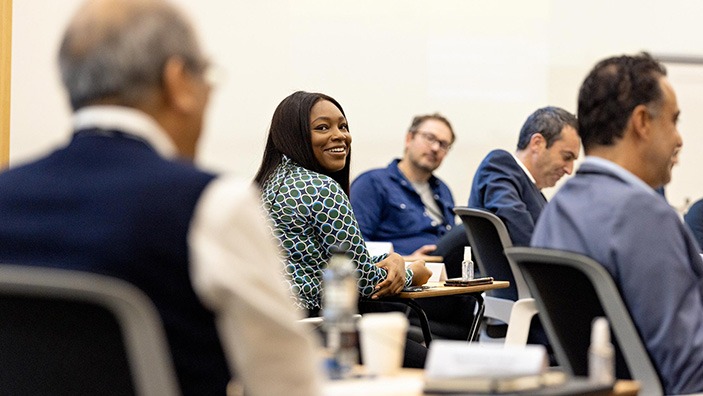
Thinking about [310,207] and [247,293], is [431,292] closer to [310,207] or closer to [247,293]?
[310,207]

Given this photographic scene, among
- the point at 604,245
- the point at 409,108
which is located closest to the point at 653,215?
the point at 604,245

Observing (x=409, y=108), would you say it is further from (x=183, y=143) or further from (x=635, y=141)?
(x=183, y=143)

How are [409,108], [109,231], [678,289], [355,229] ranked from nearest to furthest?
[109,231]
[678,289]
[355,229]
[409,108]

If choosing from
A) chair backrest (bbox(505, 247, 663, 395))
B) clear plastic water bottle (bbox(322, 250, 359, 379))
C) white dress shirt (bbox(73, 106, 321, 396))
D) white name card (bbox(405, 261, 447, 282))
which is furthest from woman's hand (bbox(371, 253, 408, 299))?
white dress shirt (bbox(73, 106, 321, 396))

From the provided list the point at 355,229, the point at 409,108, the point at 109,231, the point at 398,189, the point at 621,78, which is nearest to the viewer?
the point at 109,231

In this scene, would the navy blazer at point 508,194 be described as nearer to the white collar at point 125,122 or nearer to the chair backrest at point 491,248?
the chair backrest at point 491,248

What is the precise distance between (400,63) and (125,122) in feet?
20.2

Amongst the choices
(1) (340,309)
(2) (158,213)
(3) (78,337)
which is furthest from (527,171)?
(3) (78,337)

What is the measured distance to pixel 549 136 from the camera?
5648 mm

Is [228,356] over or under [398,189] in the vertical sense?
over

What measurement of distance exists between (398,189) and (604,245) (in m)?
4.37

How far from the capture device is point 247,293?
1.50m

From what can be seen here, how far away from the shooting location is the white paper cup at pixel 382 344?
6.38 ft

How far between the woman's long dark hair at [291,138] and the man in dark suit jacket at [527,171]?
3.28ft
